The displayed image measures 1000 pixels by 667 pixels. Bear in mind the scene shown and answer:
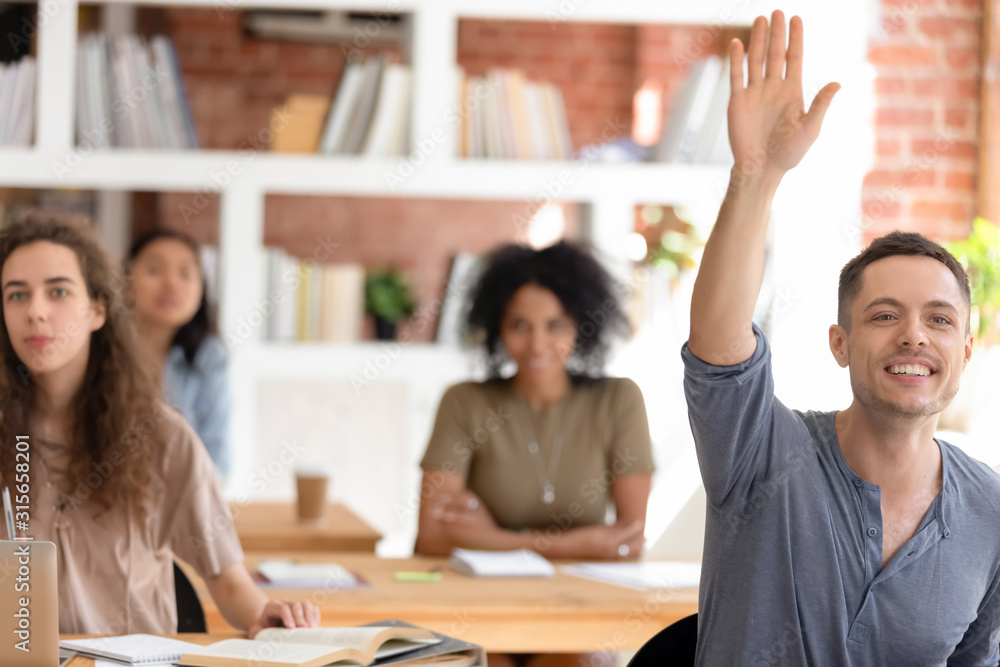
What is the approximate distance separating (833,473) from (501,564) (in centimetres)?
95

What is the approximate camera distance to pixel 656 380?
139 inches

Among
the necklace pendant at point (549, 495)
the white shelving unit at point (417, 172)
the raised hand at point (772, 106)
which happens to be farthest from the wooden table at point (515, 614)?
the white shelving unit at point (417, 172)

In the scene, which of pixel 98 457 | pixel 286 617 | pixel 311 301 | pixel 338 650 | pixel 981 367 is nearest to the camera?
pixel 338 650

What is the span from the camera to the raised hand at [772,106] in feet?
4.25

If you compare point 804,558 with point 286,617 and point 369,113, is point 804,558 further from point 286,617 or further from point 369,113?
point 369,113

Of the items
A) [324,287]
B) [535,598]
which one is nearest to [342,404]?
[324,287]

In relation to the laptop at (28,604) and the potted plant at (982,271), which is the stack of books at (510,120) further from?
the laptop at (28,604)

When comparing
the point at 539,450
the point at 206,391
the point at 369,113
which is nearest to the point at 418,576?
the point at 539,450

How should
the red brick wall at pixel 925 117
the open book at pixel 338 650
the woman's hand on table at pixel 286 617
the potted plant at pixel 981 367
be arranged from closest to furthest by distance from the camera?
the open book at pixel 338 650, the woman's hand on table at pixel 286 617, the potted plant at pixel 981 367, the red brick wall at pixel 925 117

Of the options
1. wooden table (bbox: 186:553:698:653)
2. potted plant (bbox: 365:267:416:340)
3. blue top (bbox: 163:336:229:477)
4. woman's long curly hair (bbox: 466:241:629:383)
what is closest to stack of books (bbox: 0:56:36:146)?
blue top (bbox: 163:336:229:477)

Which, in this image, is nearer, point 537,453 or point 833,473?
point 833,473

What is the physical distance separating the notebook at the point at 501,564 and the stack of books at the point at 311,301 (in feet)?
4.46

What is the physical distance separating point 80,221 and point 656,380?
2173mm

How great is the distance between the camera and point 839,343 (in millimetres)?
1479
